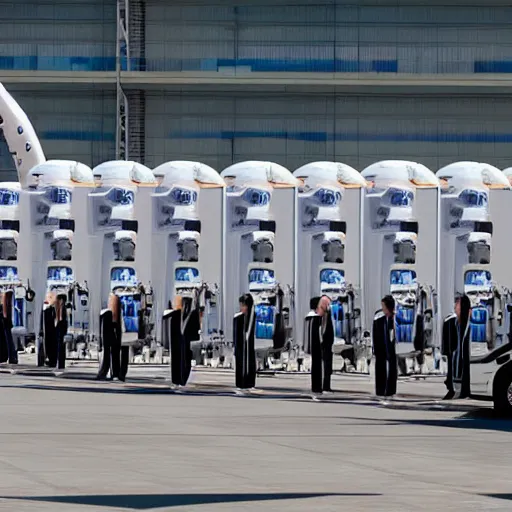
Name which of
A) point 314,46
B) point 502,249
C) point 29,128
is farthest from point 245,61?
point 502,249

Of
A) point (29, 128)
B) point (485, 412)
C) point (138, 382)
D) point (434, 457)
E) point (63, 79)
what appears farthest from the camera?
point (63, 79)

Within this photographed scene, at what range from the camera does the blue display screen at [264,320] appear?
3072 centimetres

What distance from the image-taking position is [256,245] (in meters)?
30.7

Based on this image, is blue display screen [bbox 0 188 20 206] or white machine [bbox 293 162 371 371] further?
blue display screen [bbox 0 188 20 206]

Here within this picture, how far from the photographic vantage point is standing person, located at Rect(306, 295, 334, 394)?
2798 centimetres

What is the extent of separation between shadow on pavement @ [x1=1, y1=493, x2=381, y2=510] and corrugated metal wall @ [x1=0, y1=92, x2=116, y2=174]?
43450 mm

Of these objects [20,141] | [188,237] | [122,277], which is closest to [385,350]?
[188,237]

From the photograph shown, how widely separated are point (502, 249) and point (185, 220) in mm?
5492

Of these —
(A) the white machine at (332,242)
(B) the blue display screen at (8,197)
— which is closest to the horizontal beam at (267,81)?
(B) the blue display screen at (8,197)

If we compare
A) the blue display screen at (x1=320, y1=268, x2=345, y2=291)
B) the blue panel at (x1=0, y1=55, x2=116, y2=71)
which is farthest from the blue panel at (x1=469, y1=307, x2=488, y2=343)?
the blue panel at (x1=0, y1=55, x2=116, y2=71)

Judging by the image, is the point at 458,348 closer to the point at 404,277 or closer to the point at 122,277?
the point at 404,277

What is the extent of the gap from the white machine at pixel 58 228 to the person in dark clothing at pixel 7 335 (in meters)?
0.66

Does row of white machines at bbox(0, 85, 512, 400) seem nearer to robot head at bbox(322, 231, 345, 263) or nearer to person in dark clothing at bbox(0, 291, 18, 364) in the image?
robot head at bbox(322, 231, 345, 263)

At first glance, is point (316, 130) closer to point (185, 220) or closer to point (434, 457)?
point (185, 220)
